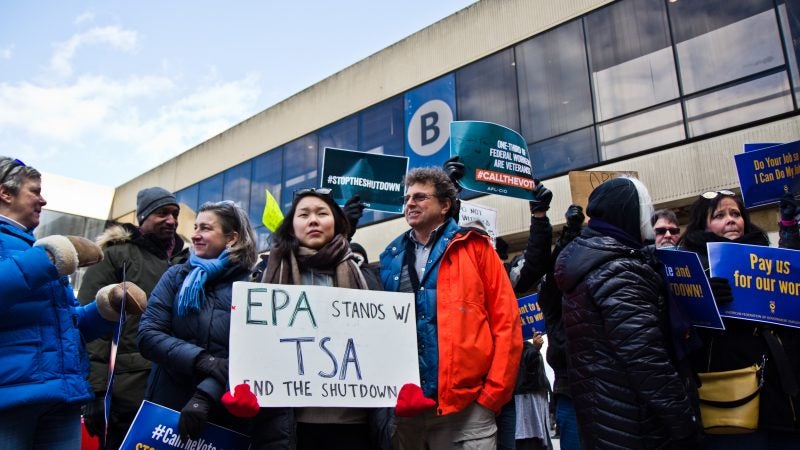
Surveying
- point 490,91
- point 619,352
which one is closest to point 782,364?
point 619,352

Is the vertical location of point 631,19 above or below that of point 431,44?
below

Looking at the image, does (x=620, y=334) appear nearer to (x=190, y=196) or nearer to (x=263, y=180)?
(x=263, y=180)

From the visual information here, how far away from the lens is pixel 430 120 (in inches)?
520

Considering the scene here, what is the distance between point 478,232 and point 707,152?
8.04 metres

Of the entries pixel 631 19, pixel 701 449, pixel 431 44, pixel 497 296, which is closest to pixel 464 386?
pixel 497 296

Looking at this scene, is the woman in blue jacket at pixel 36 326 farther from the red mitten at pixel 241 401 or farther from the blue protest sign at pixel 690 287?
the blue protest sign at pixel 690 287

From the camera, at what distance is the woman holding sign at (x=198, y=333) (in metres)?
2.26

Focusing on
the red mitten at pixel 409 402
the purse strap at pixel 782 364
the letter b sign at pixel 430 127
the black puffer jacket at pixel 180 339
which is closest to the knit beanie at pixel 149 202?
the black puffer jacket at pixel 180 339

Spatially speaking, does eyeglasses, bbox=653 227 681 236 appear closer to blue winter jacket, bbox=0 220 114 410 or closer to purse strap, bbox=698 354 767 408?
purse strap, bbox=698 354 767 408

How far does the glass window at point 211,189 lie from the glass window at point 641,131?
43.5 ft

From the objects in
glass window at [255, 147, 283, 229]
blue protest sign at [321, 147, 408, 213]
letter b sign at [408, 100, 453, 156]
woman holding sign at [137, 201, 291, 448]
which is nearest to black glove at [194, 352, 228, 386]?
woman holding sign at [137, 201, 291, 448]

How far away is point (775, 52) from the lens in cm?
894

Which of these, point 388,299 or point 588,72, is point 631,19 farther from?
point 388,299

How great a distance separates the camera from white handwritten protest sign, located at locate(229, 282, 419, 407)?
2.15m
